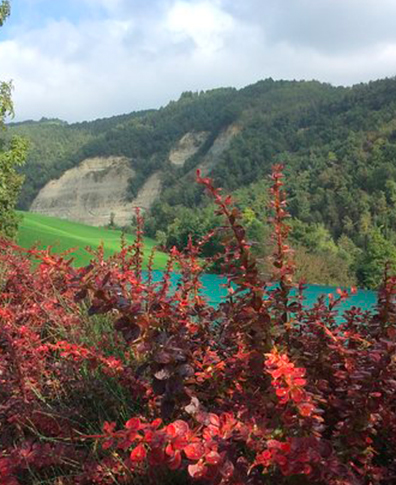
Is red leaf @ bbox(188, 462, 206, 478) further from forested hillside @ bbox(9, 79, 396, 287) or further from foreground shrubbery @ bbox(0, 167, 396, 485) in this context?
forested hillside @ bbox(9, 79, 396, 287)

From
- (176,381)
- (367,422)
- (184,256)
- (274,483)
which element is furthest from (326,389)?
(184,256)

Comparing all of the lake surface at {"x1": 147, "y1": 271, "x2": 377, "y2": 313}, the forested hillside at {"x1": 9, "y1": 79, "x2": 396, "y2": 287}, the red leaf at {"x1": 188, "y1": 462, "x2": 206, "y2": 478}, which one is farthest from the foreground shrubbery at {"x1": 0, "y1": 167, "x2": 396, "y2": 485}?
the forested hillside at {"x1": 9, "y1": 79, "x2": 396, "y2": 287}

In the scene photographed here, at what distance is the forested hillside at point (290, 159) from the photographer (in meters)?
36.4

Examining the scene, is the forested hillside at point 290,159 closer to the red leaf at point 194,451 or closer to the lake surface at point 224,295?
the red leaf at point 194,451

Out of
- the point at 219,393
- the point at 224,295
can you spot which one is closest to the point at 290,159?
the point at 224,295

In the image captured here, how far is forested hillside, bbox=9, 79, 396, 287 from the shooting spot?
3638 cm

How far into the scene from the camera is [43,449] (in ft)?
6.44

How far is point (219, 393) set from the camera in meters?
2.07

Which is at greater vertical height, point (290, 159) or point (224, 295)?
point (290, 159)

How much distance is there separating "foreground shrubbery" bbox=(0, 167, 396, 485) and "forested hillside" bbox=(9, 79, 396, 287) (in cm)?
37

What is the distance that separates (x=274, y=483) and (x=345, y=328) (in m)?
0.97

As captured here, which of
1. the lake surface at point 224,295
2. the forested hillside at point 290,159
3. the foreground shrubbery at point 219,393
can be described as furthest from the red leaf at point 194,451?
the lake surface at point 224,295

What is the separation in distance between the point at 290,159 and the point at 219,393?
71.8 m

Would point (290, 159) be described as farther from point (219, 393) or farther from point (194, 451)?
point (194, 451)
